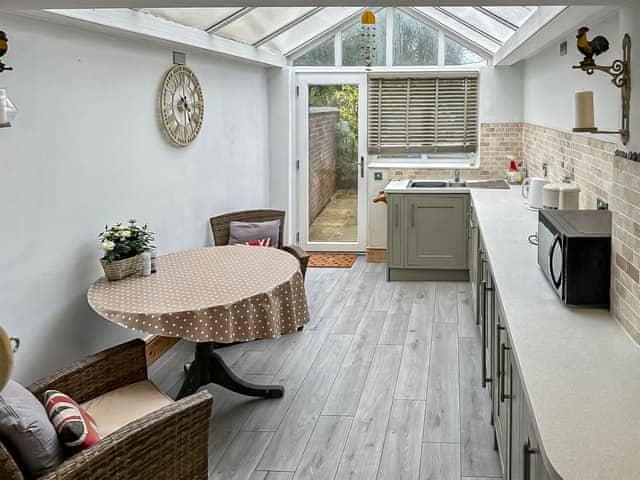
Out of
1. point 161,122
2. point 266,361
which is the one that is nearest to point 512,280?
point 266,361

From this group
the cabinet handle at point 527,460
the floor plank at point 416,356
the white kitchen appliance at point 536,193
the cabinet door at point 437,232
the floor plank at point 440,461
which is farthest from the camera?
the cabinet door at point 437,232

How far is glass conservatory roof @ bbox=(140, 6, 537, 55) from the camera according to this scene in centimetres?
528

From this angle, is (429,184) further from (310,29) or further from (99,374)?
(99,374)

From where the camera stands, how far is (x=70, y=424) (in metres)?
2.57

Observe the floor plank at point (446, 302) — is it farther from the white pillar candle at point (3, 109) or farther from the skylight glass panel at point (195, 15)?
the white pillar candle at point (3, 109)

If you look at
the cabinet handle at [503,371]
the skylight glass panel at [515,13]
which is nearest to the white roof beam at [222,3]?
the cabinet handle at [503,371]

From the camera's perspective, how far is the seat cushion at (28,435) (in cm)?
237

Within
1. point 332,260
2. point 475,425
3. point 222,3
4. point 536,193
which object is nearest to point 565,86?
point 536,193

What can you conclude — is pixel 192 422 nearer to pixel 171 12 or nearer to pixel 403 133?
pixel 171 12

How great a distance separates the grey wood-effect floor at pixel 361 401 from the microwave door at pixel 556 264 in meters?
0.93

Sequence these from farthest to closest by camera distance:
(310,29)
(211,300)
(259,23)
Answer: (310,29)
(259,23)
(211,300)

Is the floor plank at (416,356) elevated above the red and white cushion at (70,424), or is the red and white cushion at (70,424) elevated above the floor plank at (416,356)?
the red and white cushion at (70,424)

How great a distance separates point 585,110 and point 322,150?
5.61 metres

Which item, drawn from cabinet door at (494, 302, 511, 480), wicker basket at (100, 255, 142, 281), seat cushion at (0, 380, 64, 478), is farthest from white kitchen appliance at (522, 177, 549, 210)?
seat cushion at (0, 380, 64, 478)
